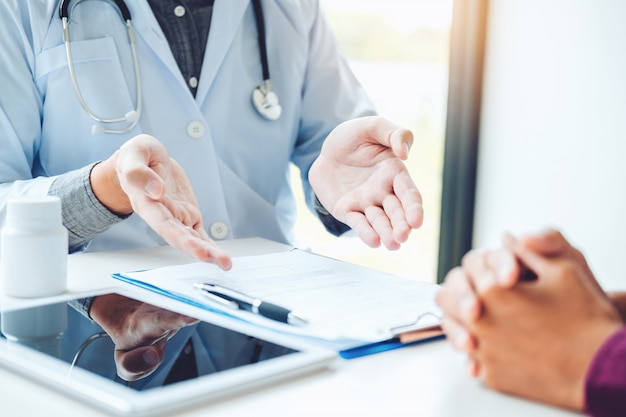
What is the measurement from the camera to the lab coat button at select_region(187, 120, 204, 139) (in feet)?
4.19

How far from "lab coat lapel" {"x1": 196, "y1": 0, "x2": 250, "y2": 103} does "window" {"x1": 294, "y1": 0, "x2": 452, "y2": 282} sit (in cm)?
115

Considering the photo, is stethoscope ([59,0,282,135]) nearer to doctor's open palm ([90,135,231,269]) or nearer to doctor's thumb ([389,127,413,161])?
doctor's open palm ([90,135,231,269])

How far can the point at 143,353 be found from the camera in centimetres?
67

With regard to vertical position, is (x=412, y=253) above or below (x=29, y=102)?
below

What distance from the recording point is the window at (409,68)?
252 centimetres

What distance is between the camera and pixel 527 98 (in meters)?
2.46

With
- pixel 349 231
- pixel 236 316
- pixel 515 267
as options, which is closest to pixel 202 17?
pixel 349 231

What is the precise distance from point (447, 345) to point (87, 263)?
53 cm

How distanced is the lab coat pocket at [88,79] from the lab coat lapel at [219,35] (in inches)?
4.9

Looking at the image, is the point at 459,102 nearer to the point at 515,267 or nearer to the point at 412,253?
the point at 412,253

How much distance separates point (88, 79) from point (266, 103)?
315mm

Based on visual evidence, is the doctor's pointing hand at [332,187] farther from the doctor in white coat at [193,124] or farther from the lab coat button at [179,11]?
the lab coat button at [179,11]

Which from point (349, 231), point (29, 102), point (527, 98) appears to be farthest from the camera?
point (527, 98)

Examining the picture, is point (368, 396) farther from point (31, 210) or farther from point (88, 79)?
point (88, 79)
